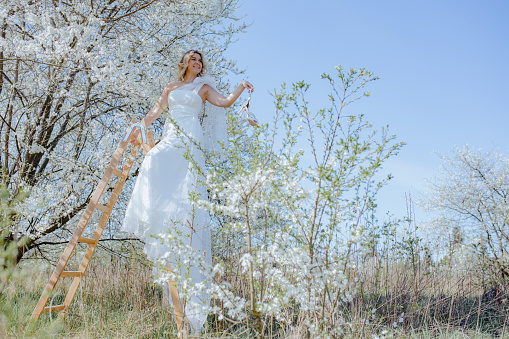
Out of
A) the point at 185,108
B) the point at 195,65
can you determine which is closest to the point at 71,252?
the point at 185,108

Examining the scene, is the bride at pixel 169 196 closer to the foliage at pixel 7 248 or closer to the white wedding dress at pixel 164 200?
the white wedding dress at pixel 164 200

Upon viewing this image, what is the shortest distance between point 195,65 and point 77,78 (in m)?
1.75

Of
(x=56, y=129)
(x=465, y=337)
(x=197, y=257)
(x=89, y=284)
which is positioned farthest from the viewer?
(x=56, y=129)

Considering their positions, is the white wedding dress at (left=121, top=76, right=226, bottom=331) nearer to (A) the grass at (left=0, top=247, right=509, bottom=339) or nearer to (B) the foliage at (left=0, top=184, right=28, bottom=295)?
(A) the grass at (left=0, top=247, right=509, bottom=339)

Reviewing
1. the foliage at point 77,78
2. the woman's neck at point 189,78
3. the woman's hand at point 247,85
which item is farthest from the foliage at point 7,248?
the woman's neck at point 189,78

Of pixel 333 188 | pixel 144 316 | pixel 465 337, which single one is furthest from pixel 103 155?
pixel 465 337

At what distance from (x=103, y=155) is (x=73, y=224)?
130 cm

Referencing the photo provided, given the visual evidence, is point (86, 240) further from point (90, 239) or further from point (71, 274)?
point (71, 274)

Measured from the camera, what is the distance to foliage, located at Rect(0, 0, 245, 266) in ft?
13.8

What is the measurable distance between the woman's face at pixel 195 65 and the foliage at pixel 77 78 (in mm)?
650

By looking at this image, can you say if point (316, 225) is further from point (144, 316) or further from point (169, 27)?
point (169, 27)

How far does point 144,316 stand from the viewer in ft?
10.2

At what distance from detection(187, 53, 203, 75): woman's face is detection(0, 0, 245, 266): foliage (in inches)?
25.6

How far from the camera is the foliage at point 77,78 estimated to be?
420cm
